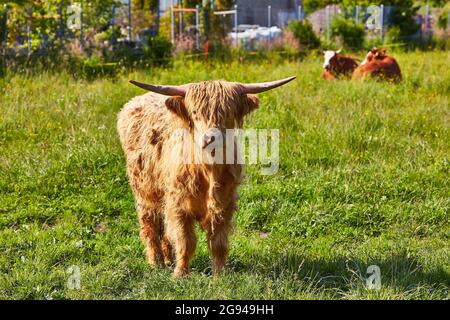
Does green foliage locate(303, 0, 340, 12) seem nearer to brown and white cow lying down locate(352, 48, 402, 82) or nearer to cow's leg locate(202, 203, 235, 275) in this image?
brown and white cow lying down locate(352, 48, 402, 82)

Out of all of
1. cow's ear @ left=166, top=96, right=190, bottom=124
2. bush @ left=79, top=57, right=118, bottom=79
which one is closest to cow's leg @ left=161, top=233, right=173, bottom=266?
cow's ear @ left=166, top=96, right=190, bottom=124

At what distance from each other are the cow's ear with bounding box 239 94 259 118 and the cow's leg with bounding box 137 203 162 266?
4.03 ft

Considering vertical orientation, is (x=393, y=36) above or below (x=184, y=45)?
above

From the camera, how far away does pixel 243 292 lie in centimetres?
392

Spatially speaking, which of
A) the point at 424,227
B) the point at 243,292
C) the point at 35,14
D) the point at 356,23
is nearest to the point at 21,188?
the point at 243,292

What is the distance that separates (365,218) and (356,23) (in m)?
13.9

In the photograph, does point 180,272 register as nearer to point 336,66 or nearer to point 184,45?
point 336,66

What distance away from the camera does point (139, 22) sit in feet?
55.6

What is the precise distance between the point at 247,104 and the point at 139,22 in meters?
13.3

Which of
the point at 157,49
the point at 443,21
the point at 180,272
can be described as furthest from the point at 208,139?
the point at 443,21

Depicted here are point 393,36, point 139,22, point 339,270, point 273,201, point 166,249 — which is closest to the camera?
point 339,270

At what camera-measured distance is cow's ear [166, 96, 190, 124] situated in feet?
13.9

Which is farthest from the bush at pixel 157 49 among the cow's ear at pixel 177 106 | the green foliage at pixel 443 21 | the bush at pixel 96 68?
the green foliage at pixel 443 21
